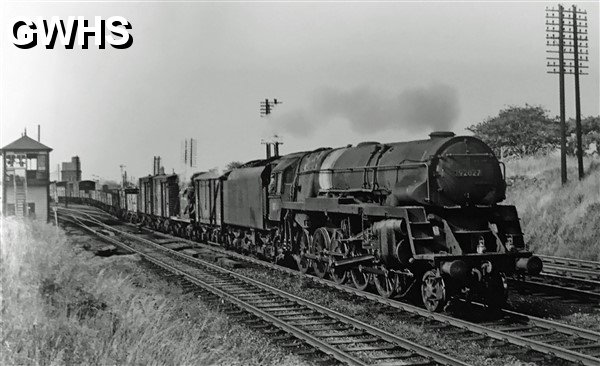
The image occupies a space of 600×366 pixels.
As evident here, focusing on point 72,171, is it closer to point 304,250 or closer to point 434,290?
point 304,250

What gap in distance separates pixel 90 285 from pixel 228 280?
14.5ft

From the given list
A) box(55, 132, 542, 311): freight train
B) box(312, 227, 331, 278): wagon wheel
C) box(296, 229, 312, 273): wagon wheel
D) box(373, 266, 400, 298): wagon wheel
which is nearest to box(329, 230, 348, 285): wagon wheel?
box(55, 132, 542, 311): freight train

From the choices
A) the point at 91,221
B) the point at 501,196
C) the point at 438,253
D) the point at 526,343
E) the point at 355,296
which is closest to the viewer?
the point at 526,343

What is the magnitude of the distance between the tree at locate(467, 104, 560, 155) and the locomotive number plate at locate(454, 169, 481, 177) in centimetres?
4088

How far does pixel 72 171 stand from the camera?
107 meters

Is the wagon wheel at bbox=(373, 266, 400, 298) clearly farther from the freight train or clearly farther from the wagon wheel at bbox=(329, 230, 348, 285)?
the wagon wheel at bbox=(329, 230, 348, 285)

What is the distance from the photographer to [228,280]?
49.8 feet

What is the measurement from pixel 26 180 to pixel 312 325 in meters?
26.5

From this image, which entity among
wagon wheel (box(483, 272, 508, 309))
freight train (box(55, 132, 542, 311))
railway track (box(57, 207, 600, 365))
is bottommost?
railway track (box(57, 207, 600, 365))

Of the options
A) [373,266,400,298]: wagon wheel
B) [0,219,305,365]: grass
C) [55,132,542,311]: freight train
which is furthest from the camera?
[373,266,400,298]: wagon wheel

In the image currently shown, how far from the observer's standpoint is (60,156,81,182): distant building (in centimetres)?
10007

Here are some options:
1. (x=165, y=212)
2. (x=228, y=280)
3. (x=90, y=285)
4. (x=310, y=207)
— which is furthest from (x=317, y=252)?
(x=165, y=212)

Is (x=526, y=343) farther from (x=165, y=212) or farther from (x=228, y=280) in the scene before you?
(x=165, y=212)

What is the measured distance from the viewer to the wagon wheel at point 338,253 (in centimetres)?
1334
